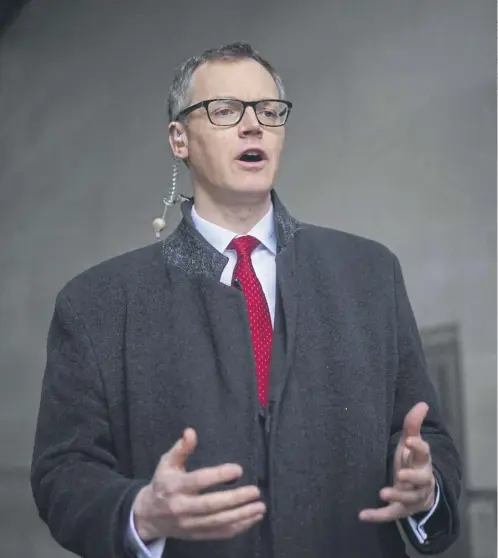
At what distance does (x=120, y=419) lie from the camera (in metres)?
1.05

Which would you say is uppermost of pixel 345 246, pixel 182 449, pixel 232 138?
pixel 232 138

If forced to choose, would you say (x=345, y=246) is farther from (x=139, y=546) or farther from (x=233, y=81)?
(x=139, y=546)

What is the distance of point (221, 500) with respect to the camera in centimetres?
80

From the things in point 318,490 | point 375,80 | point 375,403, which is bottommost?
point 318,490

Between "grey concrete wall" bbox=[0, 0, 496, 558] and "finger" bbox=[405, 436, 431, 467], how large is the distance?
0.40 meters

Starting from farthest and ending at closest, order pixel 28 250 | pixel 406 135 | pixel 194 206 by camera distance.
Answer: pixel 28 250 < pixel 406 135 < pixel 194 206

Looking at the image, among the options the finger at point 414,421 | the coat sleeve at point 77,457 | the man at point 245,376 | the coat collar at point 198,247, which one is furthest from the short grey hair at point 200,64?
the finger at point 414,421

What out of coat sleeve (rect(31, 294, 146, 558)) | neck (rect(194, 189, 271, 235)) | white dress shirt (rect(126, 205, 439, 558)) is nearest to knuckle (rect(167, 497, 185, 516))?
coat sleeve (rect(31, 294, 146, 558))

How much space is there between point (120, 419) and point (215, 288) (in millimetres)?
199

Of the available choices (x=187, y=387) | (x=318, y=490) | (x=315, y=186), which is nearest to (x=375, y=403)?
(x=318, y=490)

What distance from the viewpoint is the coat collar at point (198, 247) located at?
3.65 feet

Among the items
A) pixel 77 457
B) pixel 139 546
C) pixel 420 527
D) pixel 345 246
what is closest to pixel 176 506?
pixel 139 546

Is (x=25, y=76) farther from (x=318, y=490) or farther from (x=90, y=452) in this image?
(x=318, y=490)

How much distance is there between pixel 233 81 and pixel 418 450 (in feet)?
1.81
